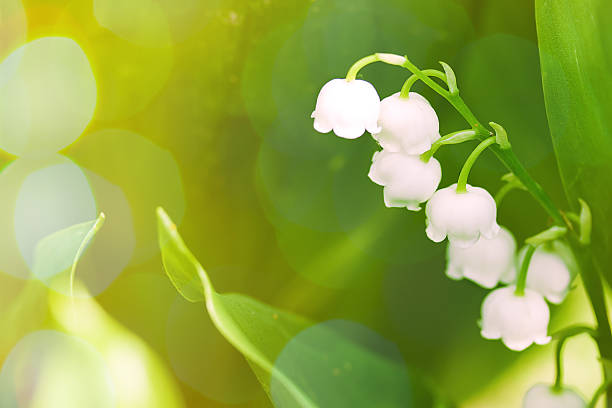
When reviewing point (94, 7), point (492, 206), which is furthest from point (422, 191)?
point (94, 7)

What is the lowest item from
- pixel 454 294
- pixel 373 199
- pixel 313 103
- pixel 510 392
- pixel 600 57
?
pixel 510 392

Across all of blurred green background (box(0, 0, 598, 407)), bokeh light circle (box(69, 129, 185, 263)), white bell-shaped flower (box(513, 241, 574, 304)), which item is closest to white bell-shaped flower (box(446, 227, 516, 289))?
white bell-shaped flower (box(513, 241, 574, 304))

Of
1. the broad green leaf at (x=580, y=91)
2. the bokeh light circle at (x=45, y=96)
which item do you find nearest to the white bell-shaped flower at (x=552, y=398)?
the broad green leaf at (x=580, y=91)

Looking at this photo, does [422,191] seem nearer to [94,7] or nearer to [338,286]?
[338,286]

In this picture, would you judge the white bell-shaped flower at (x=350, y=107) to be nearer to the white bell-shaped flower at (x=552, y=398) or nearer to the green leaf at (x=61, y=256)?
the green leaf at (x=61, y=256)

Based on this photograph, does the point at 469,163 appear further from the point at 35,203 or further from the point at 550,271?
the point at 35,203
